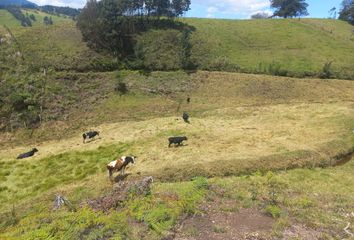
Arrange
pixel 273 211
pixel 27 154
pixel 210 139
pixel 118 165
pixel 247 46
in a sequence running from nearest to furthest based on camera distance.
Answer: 1. pixel 273 211
2. pixel 118 165
3. pixel 210 139
4. pixel 27 154
5. pixel 247 46

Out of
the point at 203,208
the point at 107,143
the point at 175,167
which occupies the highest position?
the point at 203,208

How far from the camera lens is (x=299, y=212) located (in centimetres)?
1680

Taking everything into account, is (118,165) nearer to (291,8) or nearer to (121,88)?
(121,88)

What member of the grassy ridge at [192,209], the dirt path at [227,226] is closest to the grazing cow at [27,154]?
the grassy ridge at [192,209]

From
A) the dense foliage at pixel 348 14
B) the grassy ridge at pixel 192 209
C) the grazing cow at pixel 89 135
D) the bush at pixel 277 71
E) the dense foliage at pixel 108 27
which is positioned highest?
the dense foliage at pixel 348 14

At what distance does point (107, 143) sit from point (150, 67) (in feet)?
97.2

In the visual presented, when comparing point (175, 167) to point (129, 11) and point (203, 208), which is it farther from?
point (129, 11)

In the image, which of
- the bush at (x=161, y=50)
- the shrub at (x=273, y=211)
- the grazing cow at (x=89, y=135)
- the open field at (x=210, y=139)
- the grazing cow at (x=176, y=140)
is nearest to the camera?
the shrub at (x=273, y=211)

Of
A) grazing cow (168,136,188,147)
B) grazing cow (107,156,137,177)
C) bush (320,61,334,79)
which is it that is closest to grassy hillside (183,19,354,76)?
bush (320,61,334,79)

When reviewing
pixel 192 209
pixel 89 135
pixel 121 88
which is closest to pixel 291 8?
pixel 121 88

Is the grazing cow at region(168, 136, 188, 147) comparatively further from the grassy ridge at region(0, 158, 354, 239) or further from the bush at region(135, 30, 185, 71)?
the bush at region(135, 30, 185, 71)

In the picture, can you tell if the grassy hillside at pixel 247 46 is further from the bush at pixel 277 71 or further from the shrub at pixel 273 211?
the shrub at pixel 273 211

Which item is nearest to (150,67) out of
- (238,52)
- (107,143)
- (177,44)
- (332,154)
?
(177,44)

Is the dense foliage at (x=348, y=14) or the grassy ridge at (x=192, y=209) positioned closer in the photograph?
the grassy ridge at (x=192, y=209)
